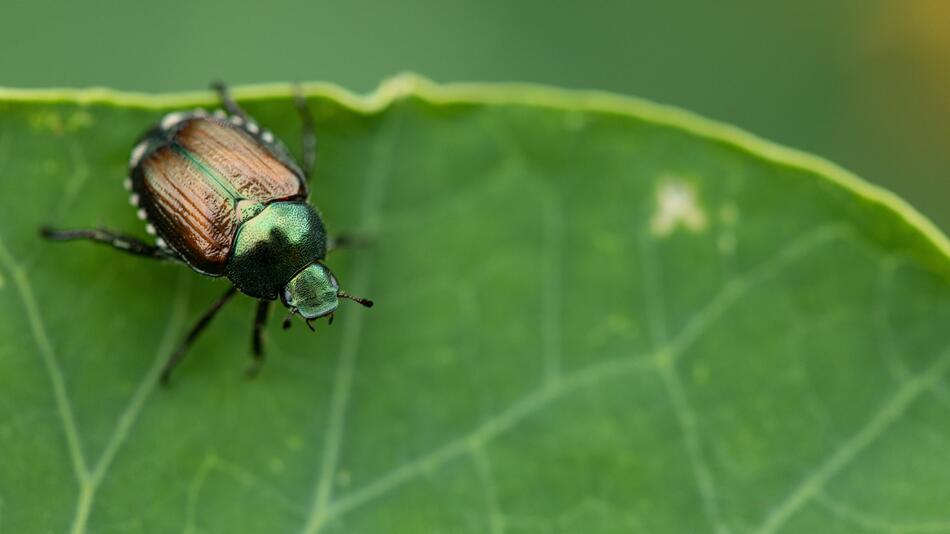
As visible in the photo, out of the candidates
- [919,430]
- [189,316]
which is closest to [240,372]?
[189,316]

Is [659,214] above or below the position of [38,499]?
above

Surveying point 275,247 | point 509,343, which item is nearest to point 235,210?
point 275,247

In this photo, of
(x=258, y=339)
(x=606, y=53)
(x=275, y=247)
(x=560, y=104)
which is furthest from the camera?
(x=606, y=53)

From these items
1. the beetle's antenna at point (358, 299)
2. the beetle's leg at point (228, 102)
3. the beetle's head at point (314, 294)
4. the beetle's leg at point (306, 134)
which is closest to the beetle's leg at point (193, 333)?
the beetle's head at point (314, 294)

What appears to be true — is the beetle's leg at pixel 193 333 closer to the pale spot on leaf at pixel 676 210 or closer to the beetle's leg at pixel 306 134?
the beetle's leg at pixel 306 134

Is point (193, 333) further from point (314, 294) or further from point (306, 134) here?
point (306, 134)

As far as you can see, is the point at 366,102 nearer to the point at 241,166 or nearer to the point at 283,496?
the point at 241,166

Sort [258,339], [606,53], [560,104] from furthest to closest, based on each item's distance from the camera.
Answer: [606,53], [258,339], [560,104]
